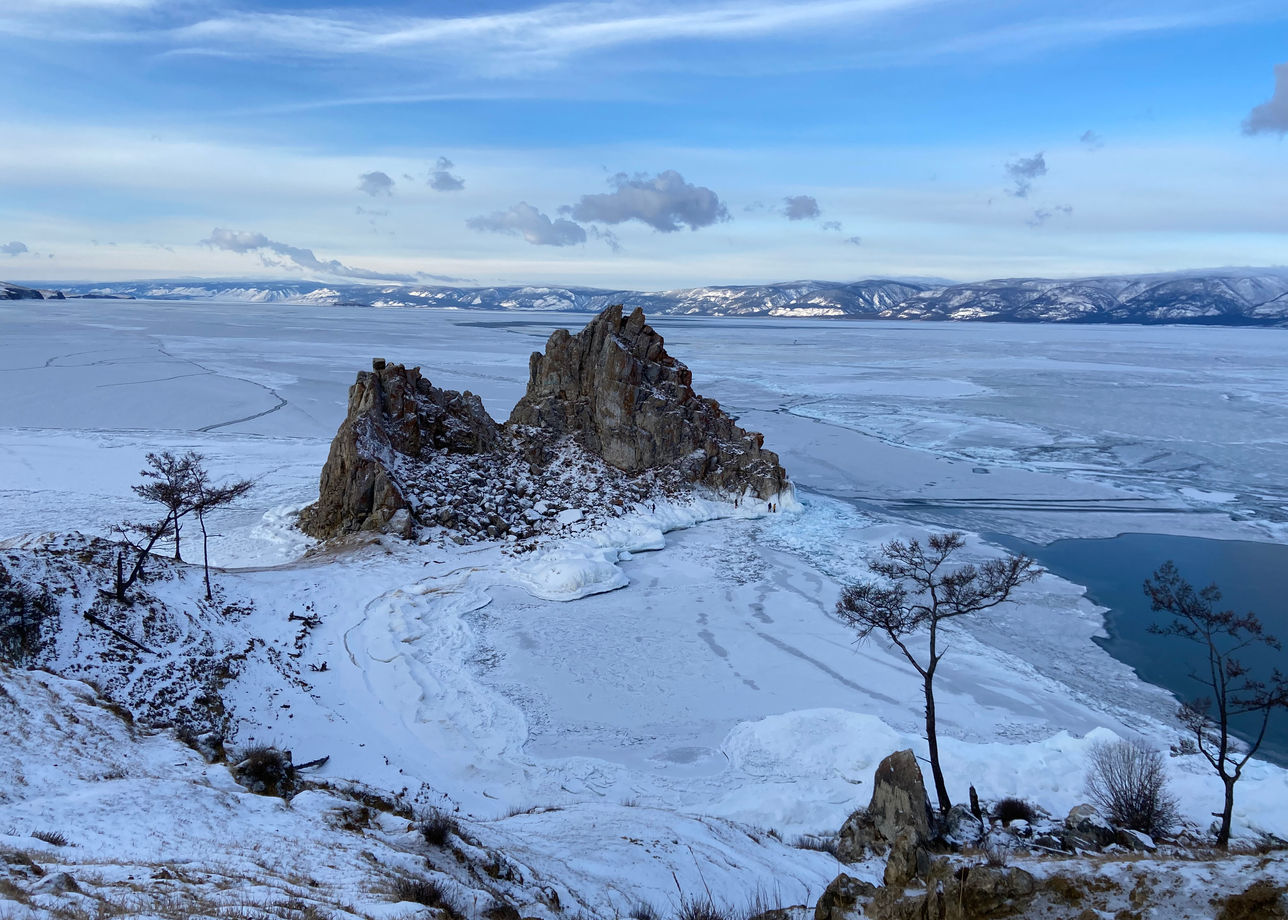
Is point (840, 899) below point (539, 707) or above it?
above

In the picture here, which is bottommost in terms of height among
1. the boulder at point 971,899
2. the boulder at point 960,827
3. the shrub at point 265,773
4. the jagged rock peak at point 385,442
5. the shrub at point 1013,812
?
the shrub at point 1013,812

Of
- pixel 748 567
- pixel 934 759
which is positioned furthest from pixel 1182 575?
pixel 934 759

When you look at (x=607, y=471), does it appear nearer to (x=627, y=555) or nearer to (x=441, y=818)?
(x=627, y=555)

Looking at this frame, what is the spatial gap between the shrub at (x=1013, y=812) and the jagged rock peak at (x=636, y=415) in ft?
54.2

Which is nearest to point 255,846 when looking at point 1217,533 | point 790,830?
→ point 790,830

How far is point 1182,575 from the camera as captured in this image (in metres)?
21.4

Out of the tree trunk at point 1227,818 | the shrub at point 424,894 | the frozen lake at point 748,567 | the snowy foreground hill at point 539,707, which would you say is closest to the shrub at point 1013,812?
the frozen lake at point 748,567

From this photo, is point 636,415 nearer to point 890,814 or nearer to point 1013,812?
point 1013,812

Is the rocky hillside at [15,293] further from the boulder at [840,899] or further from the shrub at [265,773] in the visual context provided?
the boulder at [840,899]

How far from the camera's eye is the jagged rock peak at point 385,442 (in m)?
22.4

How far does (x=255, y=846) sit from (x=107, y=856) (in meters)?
1.25

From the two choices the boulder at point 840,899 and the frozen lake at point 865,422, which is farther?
the frozen lake at point 865,422

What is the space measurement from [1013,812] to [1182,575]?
14.6 m

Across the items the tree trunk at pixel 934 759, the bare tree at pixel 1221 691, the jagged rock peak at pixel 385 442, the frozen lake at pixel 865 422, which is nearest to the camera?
the bare tree at pixel 1221 691
